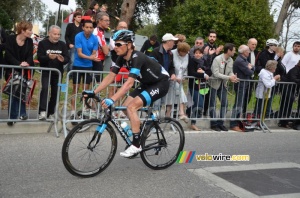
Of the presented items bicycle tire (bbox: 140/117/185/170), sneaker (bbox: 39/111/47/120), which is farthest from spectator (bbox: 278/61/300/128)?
sneaker (bbox: 39/111/47/120)

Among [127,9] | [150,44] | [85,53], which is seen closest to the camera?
[85,53]

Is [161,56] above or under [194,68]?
above

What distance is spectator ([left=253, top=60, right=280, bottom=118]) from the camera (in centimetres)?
900

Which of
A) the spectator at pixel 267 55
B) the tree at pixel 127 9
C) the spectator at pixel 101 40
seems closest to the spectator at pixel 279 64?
the spectator at pixel 267 55

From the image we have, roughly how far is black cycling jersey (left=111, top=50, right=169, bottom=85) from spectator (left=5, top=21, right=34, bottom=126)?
2.41m

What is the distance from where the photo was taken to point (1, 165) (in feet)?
17.7

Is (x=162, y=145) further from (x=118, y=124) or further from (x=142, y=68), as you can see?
(x=142, y=68)

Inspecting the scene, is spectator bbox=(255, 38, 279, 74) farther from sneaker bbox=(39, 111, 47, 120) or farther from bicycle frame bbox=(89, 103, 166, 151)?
sneaker bbox=(39, 111, 47, 120)

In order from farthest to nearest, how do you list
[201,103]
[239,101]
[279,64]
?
[279,64] < [239,101] < [201,103]

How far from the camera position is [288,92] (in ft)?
31.9

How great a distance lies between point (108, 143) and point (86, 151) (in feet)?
1.03

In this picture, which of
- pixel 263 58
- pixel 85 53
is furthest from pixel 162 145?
pixel 263 58

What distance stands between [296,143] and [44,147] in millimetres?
5272

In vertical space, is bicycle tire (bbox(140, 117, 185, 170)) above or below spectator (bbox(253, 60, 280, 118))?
below
